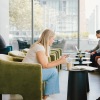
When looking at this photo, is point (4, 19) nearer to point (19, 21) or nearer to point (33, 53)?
point (19, 21)

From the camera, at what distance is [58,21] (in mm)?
10117

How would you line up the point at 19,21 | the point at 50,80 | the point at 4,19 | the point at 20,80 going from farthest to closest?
the point at 19,21 < the point at 4,19 < the point at 50,80 < the point at 20,80

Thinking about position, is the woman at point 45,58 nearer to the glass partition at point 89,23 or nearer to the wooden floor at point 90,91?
the wooden floor at point 90,91

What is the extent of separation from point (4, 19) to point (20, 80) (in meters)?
6.05

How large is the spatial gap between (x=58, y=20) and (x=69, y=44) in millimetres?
1037

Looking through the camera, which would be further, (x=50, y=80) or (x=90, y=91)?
(x=90, y=91)

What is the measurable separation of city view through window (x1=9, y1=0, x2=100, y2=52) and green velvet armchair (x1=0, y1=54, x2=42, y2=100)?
660 cm

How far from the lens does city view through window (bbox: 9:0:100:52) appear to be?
984 cm

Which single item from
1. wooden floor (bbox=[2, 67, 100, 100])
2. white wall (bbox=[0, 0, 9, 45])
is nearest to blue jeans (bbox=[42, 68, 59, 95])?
wooden floor (bbox=[2, 67, 100, 100])

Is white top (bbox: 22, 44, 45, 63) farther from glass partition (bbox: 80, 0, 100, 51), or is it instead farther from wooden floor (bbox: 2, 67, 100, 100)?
glass partition (bbox: 80, 0, 100, 51)

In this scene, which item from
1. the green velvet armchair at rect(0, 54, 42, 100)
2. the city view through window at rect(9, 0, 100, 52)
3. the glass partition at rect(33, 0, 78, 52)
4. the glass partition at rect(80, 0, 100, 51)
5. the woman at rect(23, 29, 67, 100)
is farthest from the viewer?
the glass partition at rect(33, 0, 78, 52)

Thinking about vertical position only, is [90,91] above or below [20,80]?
below

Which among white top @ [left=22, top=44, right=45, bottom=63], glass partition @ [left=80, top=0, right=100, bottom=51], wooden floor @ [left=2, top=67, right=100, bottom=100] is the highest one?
glass partition @ [left=80, top=0, right=100, bottom=51]

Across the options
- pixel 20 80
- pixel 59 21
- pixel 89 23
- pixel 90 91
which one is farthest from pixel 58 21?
pixel 20 80
